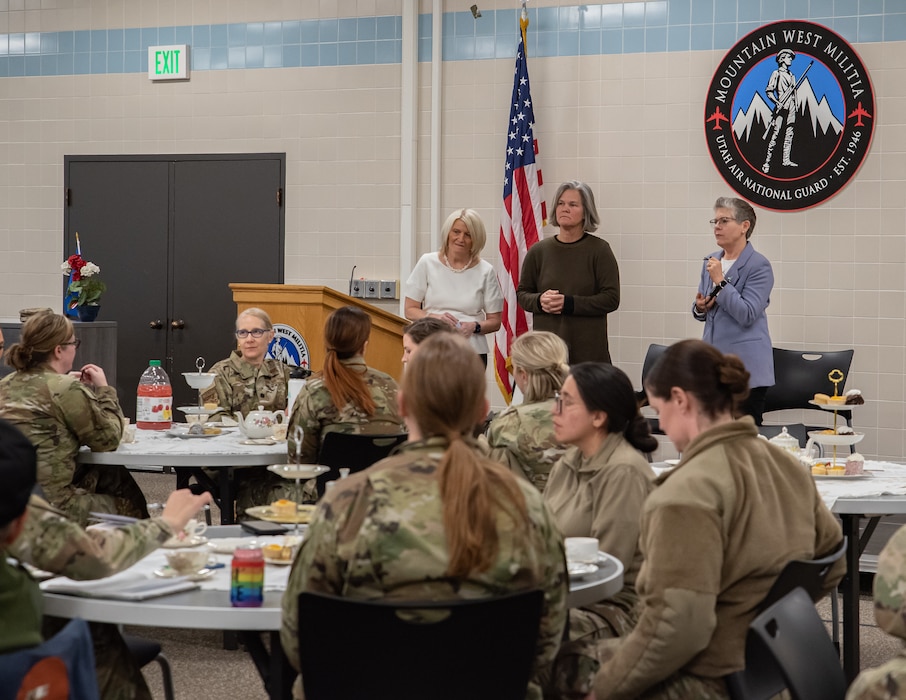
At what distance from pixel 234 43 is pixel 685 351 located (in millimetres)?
7017

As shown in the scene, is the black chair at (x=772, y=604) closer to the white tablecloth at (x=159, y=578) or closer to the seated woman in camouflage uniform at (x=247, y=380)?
the white tablecloth at (x=159, y=578)

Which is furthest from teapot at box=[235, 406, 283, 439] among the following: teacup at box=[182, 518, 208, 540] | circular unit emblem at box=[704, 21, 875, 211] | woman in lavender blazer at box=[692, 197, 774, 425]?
circular unit emblem at box=[704, 21, 875, 211]

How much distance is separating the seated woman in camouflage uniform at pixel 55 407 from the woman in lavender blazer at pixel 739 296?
3159mm

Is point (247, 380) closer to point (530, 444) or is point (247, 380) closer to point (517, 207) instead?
point (530, 444)

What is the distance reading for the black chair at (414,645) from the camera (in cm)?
199

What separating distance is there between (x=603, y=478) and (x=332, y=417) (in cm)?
163

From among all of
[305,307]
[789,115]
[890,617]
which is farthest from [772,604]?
[789,115]

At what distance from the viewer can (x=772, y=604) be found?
2.42m

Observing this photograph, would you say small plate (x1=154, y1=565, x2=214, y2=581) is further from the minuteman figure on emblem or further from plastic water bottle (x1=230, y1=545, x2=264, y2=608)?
the minuteman figure on emblem

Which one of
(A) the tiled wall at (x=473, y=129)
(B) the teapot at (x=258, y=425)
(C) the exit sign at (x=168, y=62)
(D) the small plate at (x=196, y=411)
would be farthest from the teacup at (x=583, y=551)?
(C) the exit sign at (x=168, y=62)

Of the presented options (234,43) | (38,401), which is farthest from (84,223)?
(38,401)

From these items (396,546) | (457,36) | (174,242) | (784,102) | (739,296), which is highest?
(457,36)

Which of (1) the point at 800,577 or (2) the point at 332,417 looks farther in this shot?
(2) the point at 332,417

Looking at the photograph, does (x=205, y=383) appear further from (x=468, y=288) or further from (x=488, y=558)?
(x=488, y=558)
